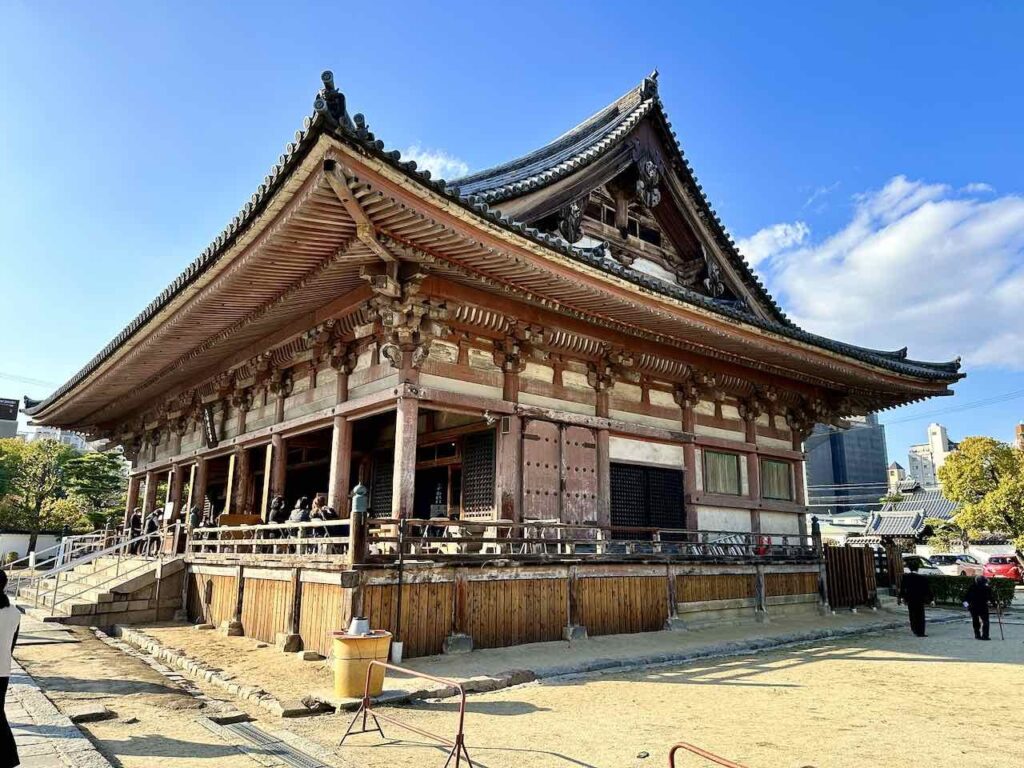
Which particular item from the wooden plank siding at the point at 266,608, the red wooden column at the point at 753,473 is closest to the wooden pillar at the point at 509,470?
the wooden plank siding at the point at 266,608

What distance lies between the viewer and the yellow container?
7.59 meters

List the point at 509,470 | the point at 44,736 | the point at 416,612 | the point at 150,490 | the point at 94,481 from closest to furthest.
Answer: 1. the point at 44,736
2. the point at 416,612
3. the point at 509,470
4. the point at 150,490
5. the point at 94,481

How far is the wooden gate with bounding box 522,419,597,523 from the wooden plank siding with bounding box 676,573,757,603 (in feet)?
7.57

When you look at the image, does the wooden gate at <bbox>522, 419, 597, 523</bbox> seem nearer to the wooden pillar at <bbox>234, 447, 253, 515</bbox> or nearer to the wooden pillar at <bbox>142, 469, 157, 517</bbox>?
the wooden pillar at <bbox>234, 447, 253, 515</bbox>

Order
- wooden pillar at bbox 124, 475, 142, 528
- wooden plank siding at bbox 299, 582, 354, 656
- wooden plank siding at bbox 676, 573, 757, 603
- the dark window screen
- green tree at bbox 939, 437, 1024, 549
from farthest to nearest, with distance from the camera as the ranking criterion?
green tree at bbox 939, 437, 1024, 549 → wooden pillar at bbox 124, 475, 142, 528 → the dark window screen → wooden plank siding at bbox 676, 573, 757, 603 → wooden plank siding at bbox 299, 582, 354, 656

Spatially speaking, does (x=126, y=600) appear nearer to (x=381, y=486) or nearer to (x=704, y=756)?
(x=381, y=486)

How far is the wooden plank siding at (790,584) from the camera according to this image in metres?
15.7

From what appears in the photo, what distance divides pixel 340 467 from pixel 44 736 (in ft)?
22.4

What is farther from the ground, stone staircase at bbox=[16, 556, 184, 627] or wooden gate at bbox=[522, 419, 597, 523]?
Result: wooden gate at bbox=[522, 419, 597, 523]

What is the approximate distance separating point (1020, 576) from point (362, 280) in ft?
120

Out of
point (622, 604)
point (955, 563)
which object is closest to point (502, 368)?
point (622, 604)

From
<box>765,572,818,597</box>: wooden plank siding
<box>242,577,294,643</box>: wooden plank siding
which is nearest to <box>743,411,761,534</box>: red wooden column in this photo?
<box>765,572,818,597</box>: wooden plank siding

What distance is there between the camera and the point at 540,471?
1308 centimetres

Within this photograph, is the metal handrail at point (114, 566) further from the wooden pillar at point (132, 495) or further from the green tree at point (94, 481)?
the green tree at point (94, 481)
